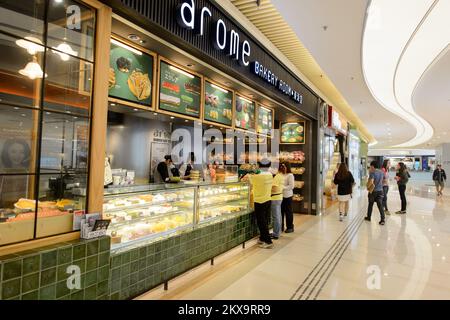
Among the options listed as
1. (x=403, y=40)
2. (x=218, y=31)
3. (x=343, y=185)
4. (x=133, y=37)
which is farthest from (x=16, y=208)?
(x=343, y=185)

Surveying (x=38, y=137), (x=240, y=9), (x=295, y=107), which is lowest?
(x=38, y=137)

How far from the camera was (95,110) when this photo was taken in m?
2.37

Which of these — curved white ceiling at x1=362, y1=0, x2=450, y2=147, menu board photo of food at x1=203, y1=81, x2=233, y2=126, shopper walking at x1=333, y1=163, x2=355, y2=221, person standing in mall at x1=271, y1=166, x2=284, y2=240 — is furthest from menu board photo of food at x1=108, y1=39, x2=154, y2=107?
shopper walking at x1=333, y1=163, x2=355, y2=221

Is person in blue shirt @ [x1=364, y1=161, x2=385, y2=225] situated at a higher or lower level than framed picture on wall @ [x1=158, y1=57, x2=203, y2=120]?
lower

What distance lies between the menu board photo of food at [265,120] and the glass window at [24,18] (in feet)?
14.7

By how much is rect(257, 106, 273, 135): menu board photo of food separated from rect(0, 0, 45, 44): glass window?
447cm

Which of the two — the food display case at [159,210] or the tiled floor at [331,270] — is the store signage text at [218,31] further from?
the tiled floor at [331,270]

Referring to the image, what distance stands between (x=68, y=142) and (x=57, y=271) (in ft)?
3.31

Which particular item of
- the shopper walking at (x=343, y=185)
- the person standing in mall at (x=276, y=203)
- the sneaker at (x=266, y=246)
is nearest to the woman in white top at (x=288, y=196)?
the person standing in mall at (x=276, y=203)

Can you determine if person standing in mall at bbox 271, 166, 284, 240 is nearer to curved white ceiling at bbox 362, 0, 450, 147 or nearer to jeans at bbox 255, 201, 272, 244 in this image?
jeans at bbox 255, 201, 272, 244

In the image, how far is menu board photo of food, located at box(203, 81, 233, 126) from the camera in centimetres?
446
